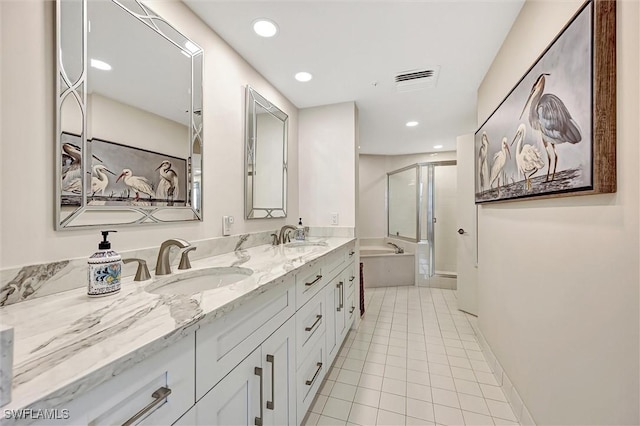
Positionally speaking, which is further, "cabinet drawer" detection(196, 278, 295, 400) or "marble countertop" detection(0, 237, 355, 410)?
"cabinet drawer" detection(196, 278, 295, 400)

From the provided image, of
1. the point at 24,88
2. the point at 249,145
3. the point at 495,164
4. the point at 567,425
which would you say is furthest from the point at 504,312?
the point at 24,88

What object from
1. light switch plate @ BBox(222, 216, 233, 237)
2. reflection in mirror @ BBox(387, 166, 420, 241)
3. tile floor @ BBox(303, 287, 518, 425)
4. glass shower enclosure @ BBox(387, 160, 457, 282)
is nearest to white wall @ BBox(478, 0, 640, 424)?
tile floor @ BBox(303, 287, 518, 425)

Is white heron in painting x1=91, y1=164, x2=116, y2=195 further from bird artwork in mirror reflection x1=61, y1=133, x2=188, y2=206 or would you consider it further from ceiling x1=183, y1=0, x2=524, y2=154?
ceiling x1=183, y1=0, x2=524, y2=154

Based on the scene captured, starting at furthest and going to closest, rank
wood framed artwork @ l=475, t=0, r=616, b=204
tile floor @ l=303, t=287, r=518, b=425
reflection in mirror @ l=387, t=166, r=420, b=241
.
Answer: reflection in mirror @ l=387, t=166, r=420, b=241
tile floor @ l=303, t=287, r=518, b=425
wood framed artwork @ l=475, t=0, r=616, b=204

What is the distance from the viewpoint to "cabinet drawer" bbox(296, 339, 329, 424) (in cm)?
121

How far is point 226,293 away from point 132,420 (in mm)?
341

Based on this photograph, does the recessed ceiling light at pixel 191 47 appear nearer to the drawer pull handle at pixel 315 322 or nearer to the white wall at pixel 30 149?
the white wall at pixel 30 149

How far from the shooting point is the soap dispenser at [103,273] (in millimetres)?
772

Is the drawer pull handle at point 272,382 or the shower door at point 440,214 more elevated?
the shower door at point 440,214

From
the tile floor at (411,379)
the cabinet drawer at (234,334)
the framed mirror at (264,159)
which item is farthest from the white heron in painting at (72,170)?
→ the tile floor at (411,379)

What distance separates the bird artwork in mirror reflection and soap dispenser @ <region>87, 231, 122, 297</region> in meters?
0.24

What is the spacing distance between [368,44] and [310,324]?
178cm

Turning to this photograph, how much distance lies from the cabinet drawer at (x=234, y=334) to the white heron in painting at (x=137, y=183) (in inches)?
28.7

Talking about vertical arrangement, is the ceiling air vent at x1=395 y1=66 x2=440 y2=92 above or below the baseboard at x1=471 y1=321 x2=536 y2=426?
above
